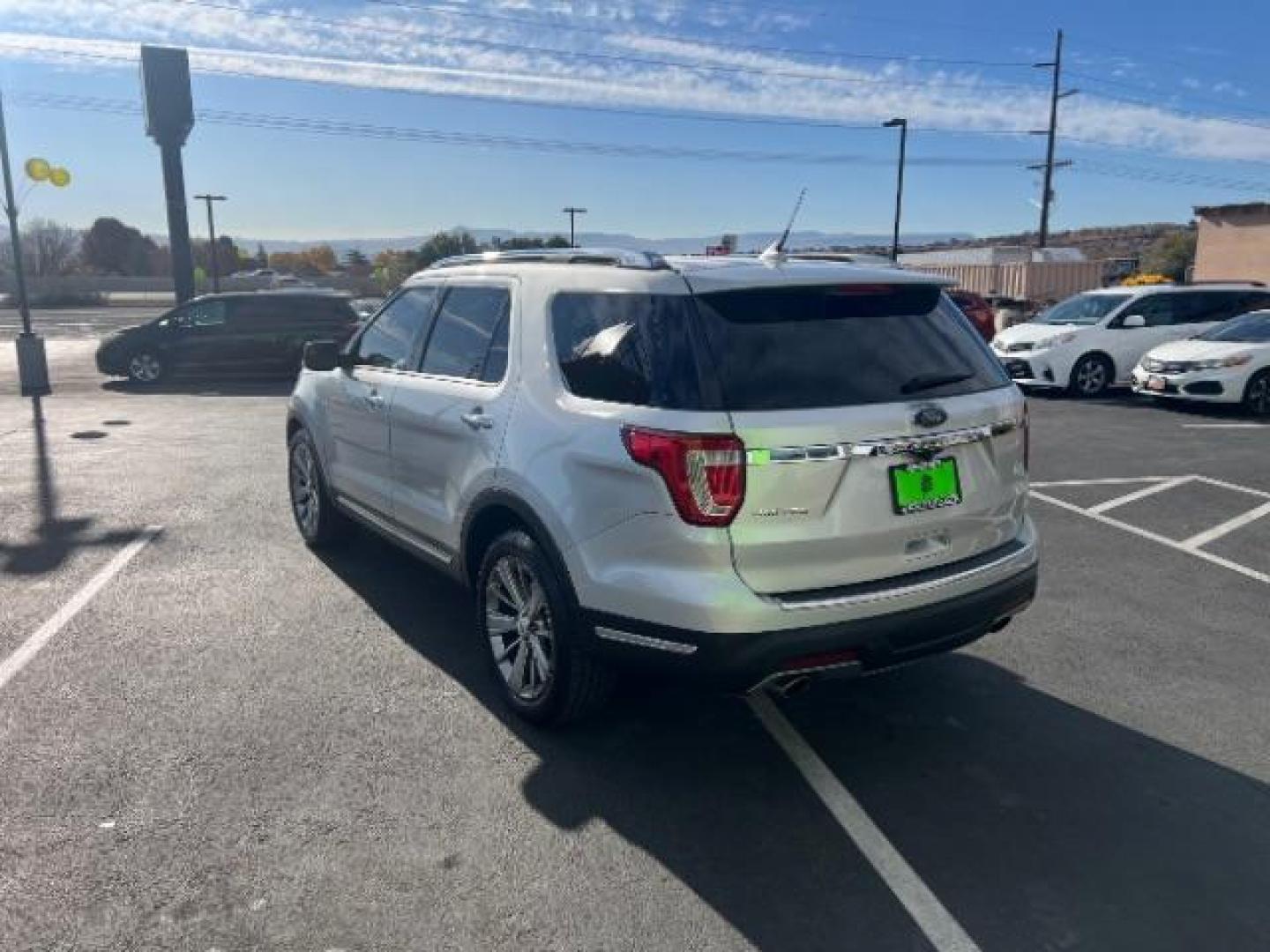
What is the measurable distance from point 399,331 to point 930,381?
2.84m

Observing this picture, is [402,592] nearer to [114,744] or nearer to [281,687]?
[281,687]

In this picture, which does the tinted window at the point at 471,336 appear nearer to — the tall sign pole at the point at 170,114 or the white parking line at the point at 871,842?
the white parking line at the point at 871,842

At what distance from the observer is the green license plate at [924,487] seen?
3152 millimetres

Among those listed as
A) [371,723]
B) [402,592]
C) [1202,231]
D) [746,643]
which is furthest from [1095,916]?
[1202,231]

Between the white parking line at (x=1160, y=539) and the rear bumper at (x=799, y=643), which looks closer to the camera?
the rear bumper at (x=799, y=643)

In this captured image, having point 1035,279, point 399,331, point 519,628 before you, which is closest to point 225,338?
point 399,331

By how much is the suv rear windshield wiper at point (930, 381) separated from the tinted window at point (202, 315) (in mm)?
16013

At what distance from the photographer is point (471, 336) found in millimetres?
4219

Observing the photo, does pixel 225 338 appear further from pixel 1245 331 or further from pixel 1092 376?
pixel 1245 331

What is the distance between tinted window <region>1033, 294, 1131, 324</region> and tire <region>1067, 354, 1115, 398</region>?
733mm

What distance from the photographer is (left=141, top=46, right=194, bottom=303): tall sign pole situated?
23.2 metres

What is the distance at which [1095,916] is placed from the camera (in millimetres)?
2682

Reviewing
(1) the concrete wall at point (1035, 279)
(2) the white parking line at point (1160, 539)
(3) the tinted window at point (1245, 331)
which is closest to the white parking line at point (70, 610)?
(2) the white parking line at point (1160, 539)

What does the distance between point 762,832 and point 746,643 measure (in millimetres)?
659
